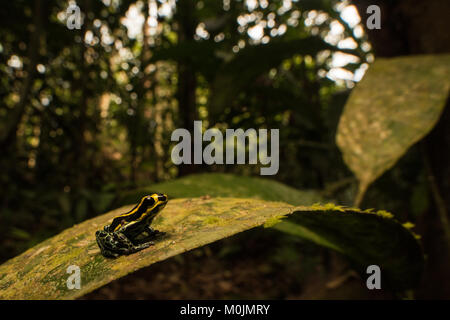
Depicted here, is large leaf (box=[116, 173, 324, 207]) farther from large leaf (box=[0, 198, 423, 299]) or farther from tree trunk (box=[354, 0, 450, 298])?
tree trunk (box=[354, 0, 450, 298])

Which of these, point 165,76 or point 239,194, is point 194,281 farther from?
point 165,76

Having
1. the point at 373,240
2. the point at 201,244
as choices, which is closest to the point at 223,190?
the point at 373,240

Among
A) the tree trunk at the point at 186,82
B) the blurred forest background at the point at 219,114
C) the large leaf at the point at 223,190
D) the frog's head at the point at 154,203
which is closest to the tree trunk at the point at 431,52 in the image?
the blurred forest background at the point at 219,114

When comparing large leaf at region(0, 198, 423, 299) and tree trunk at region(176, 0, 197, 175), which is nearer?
large leaf at region(0, 198, 423, 299)

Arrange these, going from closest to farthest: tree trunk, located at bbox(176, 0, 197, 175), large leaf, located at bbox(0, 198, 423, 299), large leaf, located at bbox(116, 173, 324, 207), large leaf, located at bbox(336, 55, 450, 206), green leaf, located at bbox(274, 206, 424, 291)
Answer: large leaf, located at bbox(0, 198, 423, 299) < green leaf, located at bbox(274, 206, 424, 291) < large leaf, located at bbox(336, 55, 450, 206) < large leaf, located at bbox(116, 173, 324, 207) < tree trunk, located at bbox(176, 0, 197, 175)

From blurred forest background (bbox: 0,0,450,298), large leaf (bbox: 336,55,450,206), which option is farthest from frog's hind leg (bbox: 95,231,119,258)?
blurred forest background (bbox: 0,0,450,298)

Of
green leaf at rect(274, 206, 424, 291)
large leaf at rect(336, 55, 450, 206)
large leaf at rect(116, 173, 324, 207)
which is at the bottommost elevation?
green leaf at rect(274, 206, 424, 291)
